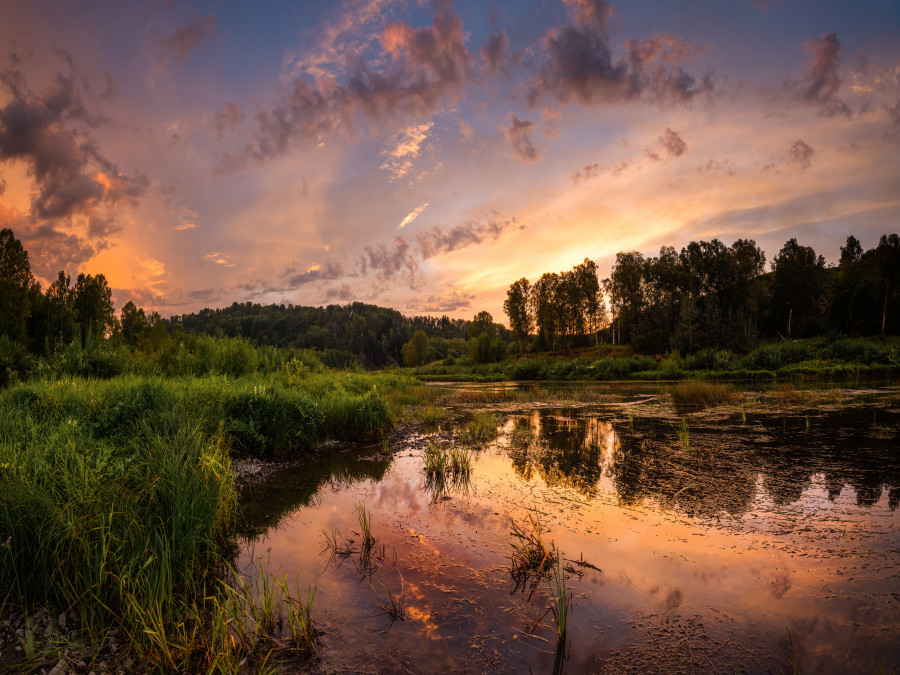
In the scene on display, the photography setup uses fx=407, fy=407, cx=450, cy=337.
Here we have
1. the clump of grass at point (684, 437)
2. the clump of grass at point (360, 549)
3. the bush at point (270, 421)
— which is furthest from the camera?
the clump of grass at point (684, 437)

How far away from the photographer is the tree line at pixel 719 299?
1873 inches

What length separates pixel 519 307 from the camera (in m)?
71.8

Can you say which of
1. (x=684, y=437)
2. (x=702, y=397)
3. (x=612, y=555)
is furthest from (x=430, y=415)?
(x=702, y=397)

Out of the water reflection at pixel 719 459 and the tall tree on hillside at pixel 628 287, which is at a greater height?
the tall tree on hillside at pixel 628 287

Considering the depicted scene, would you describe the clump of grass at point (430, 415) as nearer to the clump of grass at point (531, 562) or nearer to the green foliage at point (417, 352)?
the clump of grass at point (531, 562)

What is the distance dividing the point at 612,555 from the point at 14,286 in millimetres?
28340

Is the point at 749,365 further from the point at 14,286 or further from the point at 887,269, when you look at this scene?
the point at 14,286

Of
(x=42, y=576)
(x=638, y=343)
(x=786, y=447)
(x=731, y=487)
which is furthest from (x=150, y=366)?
(x=638, y=343)

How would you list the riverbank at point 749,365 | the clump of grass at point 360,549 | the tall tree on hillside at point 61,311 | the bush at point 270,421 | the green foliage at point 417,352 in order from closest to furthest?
the clump of grass at point 360,549, the bush at point 270,421, the tall tree on hillside at point 61,311, the riverbank at point 749,365, the green foliage at point 417,352

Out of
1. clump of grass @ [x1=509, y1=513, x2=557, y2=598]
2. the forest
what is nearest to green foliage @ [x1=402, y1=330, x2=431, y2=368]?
the forest

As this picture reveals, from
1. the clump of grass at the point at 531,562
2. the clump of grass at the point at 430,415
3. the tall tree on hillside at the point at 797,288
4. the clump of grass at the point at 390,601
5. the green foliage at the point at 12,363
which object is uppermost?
the tall tree on hillside at the point at 797,288

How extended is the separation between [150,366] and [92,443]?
928cm

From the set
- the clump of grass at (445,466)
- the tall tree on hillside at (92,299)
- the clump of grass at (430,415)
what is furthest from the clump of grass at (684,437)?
the tall tree on hillside at (92,299)

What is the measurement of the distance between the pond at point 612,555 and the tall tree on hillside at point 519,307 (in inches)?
2427
